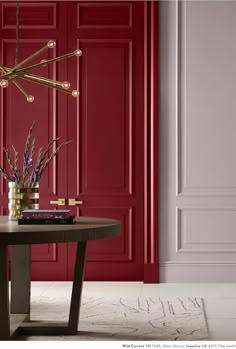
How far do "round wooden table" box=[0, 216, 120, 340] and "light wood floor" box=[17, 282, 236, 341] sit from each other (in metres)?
0.98

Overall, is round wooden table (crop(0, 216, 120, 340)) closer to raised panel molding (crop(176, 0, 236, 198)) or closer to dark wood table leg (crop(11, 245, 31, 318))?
dark wood table leg (crop(11, 245, 31, 318))

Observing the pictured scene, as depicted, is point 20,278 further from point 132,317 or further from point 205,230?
point 205,230

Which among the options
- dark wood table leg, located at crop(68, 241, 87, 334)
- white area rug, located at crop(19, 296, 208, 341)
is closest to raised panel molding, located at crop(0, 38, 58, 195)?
white area rug, located at crop(19, 296, 208, 341)

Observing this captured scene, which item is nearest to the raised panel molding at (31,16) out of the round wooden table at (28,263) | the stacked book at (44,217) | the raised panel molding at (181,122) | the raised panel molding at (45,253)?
the raised panel molding at (181,122)

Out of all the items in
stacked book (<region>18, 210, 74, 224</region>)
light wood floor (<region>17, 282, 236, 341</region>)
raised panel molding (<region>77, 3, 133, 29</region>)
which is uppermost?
raised panel molding (<region>77, 3, 133, 29</region>)

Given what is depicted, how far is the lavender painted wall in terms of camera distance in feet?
19.8

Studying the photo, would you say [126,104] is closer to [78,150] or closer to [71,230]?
[78,150]

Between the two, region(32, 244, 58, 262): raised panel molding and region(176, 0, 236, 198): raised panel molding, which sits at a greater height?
region(176, 0, 236, 198): raised panel molding

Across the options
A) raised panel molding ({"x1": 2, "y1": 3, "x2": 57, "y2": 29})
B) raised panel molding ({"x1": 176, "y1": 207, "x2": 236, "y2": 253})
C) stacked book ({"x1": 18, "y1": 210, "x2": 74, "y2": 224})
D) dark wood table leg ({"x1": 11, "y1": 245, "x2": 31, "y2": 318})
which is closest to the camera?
stacked book ({"x1": 18, "y1": 210, "x2": 74, "y2": 224})

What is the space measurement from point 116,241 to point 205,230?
2.60 feet

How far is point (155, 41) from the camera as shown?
604cm

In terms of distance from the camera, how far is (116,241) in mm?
6125

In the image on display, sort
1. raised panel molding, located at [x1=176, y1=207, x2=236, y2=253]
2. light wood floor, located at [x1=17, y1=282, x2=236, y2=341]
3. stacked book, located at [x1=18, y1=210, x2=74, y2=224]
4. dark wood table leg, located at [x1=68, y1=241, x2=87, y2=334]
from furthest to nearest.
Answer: raised panel molding, located at [x1=176, y1=207, x2=236, y2=253] < light wood floor, located at [x1=17, y1=282, x2=236, y2=341] < dark wood table leg, located at [x1=68, y1=241, x2=87, y2=334] < stacked book, located at [x1=18, y1=210, x2=74, y2=224]

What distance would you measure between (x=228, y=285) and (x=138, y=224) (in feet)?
3.12
